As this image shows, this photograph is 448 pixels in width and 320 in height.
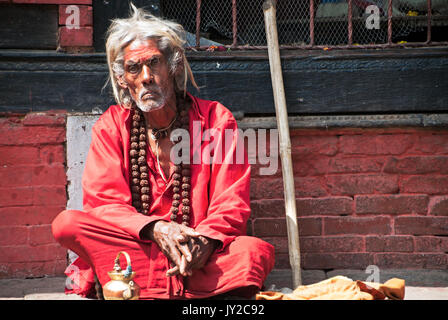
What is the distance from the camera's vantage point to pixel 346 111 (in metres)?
4.15

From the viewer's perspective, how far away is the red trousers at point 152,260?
3283 millimetres

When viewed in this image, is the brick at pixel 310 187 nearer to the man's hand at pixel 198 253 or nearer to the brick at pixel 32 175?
the man's hand at pixel 198 253

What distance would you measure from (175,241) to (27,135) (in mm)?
1534

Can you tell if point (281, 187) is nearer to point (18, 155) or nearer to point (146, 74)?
point (146, 74)

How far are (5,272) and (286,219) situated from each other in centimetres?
191

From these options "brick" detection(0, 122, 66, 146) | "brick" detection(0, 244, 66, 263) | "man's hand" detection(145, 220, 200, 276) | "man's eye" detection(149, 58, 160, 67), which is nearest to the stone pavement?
"brick" detection(0, 244, 66, 263)

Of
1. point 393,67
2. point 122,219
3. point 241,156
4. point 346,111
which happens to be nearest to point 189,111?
point 241,156

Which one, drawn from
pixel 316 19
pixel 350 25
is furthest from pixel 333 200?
pixel 316 19

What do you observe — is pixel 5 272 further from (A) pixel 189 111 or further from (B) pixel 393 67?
(B) pixel 393 67

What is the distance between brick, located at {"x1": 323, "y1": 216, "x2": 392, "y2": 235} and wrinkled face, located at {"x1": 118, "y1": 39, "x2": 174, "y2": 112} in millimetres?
1455

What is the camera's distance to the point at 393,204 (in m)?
4.16

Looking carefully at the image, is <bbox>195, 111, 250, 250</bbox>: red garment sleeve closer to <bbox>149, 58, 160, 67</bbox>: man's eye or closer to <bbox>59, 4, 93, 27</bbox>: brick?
<bbox>149, 58, 160, 67</bbox>: man's eye

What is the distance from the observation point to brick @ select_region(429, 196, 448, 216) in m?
4.14

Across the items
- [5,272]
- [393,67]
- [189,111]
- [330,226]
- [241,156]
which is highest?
[393,67]
